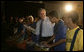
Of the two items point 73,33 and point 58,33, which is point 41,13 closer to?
point 58,33

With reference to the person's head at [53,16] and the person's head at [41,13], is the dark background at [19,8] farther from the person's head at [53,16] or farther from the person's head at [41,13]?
the person's head at [53,16]

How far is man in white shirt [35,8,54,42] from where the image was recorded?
1.41 m

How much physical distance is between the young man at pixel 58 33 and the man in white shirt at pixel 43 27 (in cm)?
6

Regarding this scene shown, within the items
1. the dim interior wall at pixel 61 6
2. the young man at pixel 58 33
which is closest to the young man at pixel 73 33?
the young man at pixel 58 33

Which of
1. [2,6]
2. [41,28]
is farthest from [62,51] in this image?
[2,6]

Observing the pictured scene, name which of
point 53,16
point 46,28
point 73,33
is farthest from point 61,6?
point 73,33

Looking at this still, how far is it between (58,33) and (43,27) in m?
0.18

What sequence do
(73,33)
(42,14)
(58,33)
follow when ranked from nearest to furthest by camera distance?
(73,33) → (58,33) → (42,14)

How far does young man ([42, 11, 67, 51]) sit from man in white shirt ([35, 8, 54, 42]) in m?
0.06

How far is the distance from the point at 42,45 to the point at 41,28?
183mm

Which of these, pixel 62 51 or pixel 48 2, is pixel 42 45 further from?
pixel 48 2

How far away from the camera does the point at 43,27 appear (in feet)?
4.61

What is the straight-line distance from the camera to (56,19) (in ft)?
4.43

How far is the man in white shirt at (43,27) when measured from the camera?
1.41 metres
